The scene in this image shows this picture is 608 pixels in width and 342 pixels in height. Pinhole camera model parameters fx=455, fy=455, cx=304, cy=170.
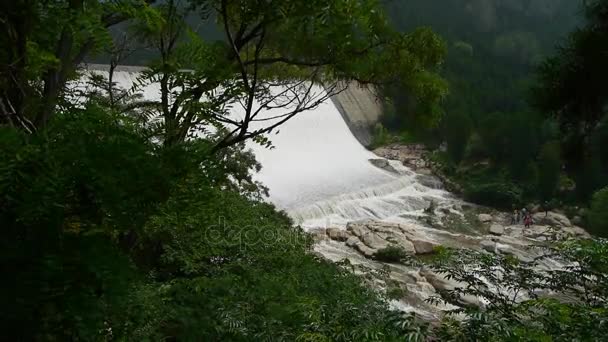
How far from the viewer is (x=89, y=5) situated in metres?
1.12

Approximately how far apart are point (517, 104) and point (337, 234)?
18.3 meters

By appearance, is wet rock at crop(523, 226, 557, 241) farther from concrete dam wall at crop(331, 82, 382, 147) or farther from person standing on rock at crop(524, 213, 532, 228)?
concrete dam wall at crop(331, 82, 382, 147)

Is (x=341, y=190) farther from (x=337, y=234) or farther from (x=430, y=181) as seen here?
(x=430, y=181)

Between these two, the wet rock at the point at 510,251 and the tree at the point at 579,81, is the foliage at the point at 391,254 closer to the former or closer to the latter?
the wet rock at the point at 510,251

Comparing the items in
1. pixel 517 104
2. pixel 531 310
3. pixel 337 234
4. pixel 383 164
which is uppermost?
pixel 531 310

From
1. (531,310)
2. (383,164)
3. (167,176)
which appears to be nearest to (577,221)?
(383,164)

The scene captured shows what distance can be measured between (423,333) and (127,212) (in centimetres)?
129

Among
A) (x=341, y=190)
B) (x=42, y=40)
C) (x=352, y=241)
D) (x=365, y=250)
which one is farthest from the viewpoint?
(x=341, y=190)

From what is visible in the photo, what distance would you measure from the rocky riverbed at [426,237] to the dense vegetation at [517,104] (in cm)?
176

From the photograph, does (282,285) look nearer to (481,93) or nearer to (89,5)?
(89,5)

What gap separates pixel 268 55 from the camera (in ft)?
8.21

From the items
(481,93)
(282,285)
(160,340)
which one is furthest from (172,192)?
(481,93)

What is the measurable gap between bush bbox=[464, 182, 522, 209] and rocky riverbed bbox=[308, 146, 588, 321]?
0.61 metres

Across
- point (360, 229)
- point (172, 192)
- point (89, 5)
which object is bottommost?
point (360, 229)
